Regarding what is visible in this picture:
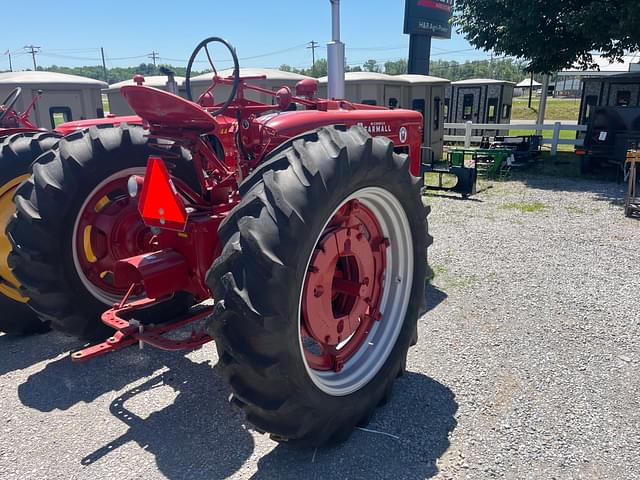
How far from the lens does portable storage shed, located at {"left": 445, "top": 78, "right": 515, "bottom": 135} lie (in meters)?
20.0

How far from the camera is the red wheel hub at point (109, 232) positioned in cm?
332

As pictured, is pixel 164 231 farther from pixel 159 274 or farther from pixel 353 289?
pixel 353 289

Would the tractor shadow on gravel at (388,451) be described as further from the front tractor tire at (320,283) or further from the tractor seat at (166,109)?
the tractor seat at (166,109)

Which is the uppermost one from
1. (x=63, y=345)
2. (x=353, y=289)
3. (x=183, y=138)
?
(x=183, y=138)

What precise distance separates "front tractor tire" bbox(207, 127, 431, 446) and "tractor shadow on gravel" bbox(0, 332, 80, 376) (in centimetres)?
221

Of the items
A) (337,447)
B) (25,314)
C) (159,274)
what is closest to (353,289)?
(337,447)

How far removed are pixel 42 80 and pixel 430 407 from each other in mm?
12857

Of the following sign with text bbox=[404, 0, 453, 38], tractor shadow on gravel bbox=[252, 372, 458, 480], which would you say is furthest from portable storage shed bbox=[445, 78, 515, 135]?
tractor shadow on gravel bbox=[252, 372, 458, 480]

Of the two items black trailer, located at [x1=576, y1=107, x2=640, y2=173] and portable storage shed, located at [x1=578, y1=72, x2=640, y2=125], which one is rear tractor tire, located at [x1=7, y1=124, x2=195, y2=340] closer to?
black trailer, located at [x1=576, y1=107, x2=640, y2=173]

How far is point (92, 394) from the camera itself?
10.4ft

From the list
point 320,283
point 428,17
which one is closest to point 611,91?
point 428,17

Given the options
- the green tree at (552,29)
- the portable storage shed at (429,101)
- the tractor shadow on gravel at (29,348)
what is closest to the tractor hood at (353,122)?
the tractor shadow on gravel at (29,348)

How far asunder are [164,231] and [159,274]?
1.07ft

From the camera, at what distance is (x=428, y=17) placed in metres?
16.6
